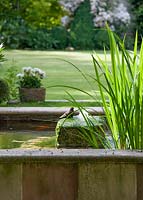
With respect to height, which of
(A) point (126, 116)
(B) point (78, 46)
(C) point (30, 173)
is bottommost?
(B) point (78, 46)

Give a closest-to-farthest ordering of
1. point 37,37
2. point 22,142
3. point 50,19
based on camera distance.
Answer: point 22,142 < point 37,37 < point 50,19

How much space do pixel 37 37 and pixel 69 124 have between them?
22.6m

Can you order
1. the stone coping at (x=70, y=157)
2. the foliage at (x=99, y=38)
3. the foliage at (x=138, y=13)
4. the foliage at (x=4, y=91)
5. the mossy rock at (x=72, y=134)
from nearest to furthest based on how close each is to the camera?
the stone coping at (x=70, y=157), the mossy rock at (x=72, y=134), the foliage at (x=4, y=91), the foliage at (x=99, y=38), the foliage at (x=138, y=13)

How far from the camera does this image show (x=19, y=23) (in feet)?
88.2

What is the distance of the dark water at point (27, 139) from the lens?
14.4 feet

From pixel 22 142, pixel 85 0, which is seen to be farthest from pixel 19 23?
pixel 22 142

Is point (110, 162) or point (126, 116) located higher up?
point (126, 116)

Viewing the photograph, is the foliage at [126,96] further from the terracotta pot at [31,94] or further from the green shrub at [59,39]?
the green shrub at [59,39]

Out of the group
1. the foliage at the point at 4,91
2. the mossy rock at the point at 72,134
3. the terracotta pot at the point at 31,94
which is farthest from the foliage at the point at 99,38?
the mossy rock at the point at 72,134

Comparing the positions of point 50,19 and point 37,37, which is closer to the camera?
point 37,37

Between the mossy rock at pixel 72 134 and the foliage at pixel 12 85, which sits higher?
the mossy rock at pixel 72 134

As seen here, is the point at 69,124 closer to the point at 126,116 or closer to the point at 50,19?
the point at 126,116

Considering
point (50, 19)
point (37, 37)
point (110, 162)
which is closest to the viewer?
point (110, 162)

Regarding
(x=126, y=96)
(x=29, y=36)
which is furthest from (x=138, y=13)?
(x=126, y=96)
